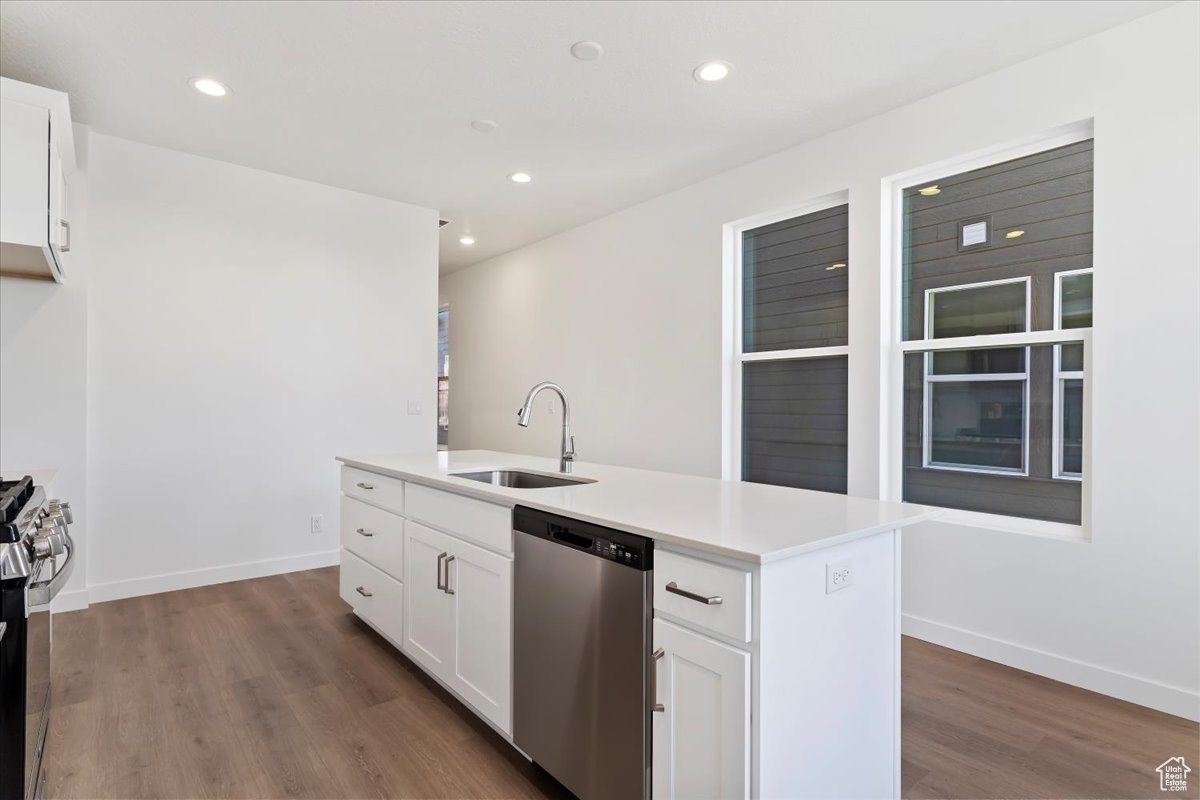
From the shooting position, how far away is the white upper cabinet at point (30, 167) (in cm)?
232

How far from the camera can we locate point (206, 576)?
366 centimetres

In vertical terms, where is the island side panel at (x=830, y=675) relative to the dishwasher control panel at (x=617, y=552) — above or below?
below

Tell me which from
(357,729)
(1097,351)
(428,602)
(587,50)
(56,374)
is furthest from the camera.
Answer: (56,374)

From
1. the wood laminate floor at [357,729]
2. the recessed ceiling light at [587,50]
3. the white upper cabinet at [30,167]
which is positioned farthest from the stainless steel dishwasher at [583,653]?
the white upper cabinet at [30,167]

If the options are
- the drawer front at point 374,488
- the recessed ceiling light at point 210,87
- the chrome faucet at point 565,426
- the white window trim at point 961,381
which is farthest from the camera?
the recessed ceiling light at point 210,87

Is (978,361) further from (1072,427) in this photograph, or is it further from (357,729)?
(357,729)

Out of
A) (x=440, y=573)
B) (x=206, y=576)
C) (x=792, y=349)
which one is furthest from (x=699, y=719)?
(x=206, y=576)

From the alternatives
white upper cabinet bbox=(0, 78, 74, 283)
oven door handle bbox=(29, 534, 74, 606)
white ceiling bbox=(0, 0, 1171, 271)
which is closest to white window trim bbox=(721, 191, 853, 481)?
white ceiling bbox=(0, 0, 1171, 271)

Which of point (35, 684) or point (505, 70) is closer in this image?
point (35, 684)

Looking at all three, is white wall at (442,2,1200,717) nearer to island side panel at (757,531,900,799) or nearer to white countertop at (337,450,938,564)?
white countertop at (337,450,938,564)

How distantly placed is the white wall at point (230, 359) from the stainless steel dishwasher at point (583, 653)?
111 inches

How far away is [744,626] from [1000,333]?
7.64ft

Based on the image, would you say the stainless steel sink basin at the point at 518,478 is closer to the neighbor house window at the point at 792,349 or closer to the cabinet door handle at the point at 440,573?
the cabinet door handle at the point at 440,573

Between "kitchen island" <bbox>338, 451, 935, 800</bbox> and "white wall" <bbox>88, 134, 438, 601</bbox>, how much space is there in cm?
241
